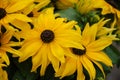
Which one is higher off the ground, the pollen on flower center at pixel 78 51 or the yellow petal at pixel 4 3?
the yellow petal at pixel 4 3

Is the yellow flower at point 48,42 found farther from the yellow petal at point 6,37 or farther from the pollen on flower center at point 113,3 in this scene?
the pollen on flower center at point 113,3

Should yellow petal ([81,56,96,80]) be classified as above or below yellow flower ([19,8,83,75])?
below

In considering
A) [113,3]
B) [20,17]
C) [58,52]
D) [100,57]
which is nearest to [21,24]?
[20,17]

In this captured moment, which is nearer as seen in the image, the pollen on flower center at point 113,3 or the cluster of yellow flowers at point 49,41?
the cluster of yellow flowers at point 49,41

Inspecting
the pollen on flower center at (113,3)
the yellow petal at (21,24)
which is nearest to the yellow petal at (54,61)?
the yellow petal at (21,24)

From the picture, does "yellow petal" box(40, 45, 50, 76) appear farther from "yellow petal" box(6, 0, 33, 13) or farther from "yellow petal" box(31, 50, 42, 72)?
"yellow petal" box(6, 0, 33, 13)

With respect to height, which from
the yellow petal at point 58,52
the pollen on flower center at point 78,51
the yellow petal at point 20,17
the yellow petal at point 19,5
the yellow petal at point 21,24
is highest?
the yellow petal at point 19,5

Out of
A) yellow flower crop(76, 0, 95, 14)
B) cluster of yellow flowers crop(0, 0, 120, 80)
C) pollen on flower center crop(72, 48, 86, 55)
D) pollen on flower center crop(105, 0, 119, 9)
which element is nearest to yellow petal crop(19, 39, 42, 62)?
cluster of yellow flowers crop(0, 0, 120, 80)

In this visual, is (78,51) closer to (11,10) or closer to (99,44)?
(99,44)
